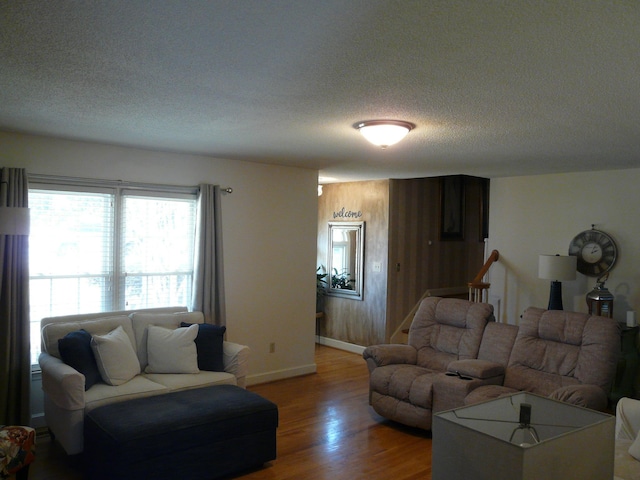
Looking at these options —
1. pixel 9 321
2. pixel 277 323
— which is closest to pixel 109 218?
pixel 9 321

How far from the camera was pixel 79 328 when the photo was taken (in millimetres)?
4211

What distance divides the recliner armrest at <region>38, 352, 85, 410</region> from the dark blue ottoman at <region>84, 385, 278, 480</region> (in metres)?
0.15

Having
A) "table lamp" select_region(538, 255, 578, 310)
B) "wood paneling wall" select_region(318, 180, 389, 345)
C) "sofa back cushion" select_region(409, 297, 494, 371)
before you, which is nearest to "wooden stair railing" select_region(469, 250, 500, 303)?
"table lamp" select_region(538, 255, 578, 310)

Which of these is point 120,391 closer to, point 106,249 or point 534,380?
point 106,249

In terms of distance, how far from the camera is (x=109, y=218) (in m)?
4.80

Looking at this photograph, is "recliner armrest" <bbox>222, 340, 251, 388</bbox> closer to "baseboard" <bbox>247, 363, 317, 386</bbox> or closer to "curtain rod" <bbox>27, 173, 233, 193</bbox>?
"baseboard" <bbox>247, 363, 317, 386</bbox>

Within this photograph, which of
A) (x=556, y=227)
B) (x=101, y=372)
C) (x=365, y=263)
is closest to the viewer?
(x=101, y=372)

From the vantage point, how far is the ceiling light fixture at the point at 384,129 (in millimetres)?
3508

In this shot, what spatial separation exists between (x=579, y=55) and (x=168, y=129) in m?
2.88

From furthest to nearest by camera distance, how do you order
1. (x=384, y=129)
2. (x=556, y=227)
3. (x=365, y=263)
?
(x=365, y=263), (x=556, y=227), (x=384, y=129)

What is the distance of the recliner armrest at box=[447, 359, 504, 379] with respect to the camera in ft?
13.9

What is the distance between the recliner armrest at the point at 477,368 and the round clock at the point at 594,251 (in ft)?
7.25

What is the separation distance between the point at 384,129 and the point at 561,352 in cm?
236

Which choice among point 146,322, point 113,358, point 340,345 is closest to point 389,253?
point 340,345
